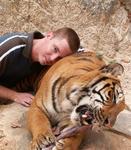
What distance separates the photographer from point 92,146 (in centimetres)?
254

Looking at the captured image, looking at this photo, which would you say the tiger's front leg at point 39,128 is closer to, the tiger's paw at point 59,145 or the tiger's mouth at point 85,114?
the tiger's paw at point 59,145

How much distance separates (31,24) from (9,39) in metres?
1.35

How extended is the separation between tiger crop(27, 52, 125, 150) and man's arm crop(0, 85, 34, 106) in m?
0.23

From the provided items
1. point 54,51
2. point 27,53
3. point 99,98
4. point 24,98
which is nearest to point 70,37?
point 54,51

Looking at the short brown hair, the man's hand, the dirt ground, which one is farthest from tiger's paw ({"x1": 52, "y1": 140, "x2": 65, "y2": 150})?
the dirt ground

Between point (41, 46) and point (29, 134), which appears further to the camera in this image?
point (41, 46)

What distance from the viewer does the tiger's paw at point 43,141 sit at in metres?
2.36

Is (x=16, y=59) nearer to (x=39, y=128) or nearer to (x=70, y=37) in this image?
(x=70, y=37)

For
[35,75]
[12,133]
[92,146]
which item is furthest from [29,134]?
[35,75]

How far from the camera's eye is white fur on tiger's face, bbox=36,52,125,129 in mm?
2326

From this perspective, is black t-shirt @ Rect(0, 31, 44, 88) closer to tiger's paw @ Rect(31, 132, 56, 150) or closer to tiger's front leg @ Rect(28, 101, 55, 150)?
tiger's front leg @ Rect(28, 101, 55, 150)

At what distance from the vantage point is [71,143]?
7.96 feet

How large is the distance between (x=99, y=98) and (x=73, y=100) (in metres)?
0.15

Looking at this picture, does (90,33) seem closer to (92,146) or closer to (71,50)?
(71,50)
